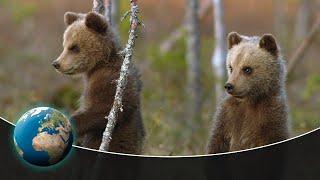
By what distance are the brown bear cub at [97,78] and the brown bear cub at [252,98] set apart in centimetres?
54

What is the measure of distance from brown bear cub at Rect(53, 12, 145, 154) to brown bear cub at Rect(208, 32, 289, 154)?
0.54 meters

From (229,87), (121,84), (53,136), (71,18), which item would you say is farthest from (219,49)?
A: (53,136)

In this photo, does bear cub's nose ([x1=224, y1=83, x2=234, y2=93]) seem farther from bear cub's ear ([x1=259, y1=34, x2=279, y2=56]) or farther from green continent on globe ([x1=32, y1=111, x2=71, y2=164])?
green continent on globe ([x1=32, y1=111, x2=71, y2=164])

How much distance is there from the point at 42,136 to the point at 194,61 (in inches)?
211

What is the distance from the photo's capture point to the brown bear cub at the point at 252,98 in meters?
4.19

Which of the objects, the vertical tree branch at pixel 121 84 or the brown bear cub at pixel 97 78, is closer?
the vertical tree branch at pixel 121 84

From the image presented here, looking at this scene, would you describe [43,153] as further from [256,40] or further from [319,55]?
[319,55]

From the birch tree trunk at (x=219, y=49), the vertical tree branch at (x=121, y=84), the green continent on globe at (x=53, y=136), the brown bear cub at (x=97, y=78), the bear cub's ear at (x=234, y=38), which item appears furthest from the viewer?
the birch tree trunk at (x=219, y=49)

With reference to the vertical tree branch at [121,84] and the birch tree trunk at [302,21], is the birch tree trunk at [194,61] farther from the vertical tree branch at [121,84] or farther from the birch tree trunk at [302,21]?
the vertical tree branch at [121,84]

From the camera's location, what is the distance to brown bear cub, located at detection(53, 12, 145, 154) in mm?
4418

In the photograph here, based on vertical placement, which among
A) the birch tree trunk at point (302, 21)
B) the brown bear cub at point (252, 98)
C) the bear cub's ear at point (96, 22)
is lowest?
the birch tree trunk at point (302, 21)

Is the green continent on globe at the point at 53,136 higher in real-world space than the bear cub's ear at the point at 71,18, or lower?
lower

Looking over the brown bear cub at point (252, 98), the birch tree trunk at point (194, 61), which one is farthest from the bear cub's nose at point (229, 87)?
the birch tree trunk at point (194, 61)

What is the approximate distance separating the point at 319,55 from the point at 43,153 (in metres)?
7.71
